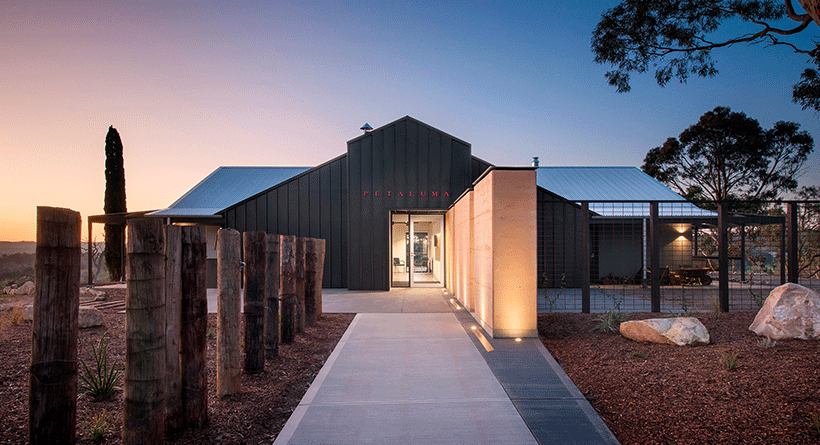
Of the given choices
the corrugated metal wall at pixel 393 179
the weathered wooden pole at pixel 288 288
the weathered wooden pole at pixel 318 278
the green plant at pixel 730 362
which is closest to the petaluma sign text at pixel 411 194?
the corrugated metal wall at pixel 393 179

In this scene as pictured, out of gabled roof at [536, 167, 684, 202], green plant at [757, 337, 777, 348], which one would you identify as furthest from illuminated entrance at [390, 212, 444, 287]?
green plant at [757, 337, 777, 348]

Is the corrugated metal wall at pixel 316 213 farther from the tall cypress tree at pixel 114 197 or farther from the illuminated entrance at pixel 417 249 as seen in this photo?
the tall cypress tree at pixel 114 197

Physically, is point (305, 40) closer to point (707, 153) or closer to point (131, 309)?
point (131, 309)

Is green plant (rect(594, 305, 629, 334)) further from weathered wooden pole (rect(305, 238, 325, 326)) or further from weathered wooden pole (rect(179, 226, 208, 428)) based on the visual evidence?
weathered wooden pole (rect(179, 226, 208, 428))

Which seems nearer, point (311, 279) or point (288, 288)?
point (288, 288)

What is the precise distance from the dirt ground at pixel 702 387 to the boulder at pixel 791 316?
0.13 meters

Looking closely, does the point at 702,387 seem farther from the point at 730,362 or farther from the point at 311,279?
the point at 311,279

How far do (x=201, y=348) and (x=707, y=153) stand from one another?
35.6 meters

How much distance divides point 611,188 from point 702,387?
15.3 m

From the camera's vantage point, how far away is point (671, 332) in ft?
16.6

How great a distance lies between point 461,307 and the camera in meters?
9.11

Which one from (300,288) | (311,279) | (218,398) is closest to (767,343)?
(218,398)

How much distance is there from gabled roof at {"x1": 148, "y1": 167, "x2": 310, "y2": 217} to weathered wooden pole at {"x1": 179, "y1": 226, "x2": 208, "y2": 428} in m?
14.2

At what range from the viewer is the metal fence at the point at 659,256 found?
7656 mm
